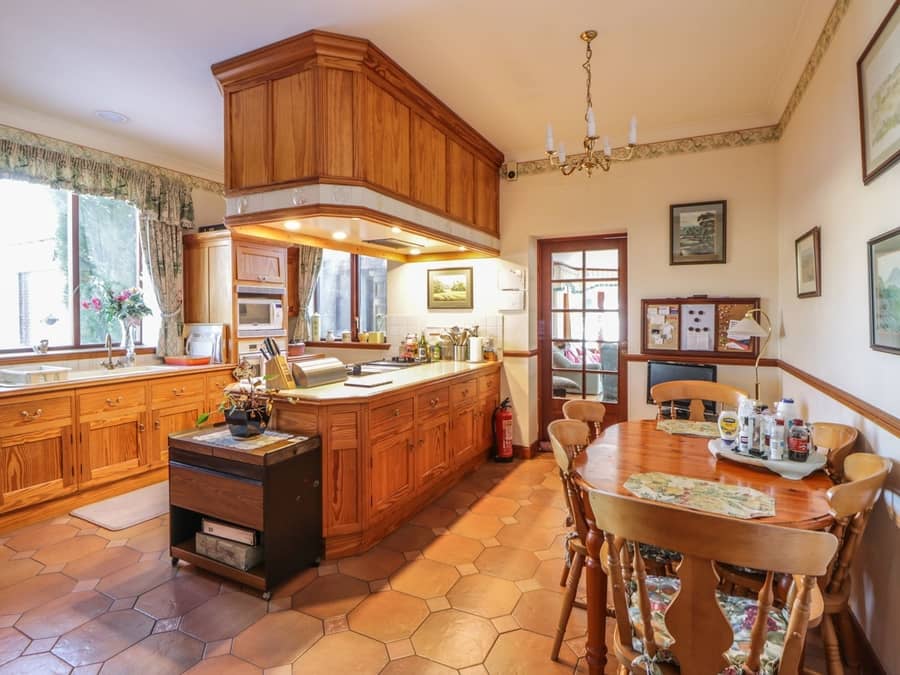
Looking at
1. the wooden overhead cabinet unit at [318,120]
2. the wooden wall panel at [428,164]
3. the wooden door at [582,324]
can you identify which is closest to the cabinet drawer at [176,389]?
the wooden overhead cabinet unit at [318,120]

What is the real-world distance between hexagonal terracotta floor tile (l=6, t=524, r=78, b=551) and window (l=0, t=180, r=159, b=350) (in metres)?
1.44

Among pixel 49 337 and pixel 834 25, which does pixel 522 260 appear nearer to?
pixel 834 25

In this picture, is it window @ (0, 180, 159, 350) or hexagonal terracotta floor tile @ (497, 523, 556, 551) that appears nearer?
hexagonal terracotta floor tile @ (497, 523, 556, 551)

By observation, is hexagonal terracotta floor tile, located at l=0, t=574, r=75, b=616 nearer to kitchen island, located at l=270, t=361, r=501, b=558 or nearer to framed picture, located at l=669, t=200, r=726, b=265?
kitchen island, located at l=270, t=361, r=501, b=558

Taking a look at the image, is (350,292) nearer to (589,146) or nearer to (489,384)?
(489,384)

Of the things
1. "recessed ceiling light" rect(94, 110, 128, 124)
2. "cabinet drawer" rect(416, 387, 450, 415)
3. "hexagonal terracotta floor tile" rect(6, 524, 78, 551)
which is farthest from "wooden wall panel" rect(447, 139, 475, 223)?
"hexagonal terracotta floor tile" rect(6, 524, 78, 551)

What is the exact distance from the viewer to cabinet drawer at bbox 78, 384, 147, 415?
3.28m

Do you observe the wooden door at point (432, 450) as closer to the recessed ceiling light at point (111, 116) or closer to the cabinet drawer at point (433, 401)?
the cabinet drawer at point (433, 401)

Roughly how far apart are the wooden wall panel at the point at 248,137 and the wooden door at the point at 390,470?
171 cm

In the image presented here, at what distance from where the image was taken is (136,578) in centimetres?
237

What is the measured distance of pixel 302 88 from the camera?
2.61 meters

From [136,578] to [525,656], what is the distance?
195 cm

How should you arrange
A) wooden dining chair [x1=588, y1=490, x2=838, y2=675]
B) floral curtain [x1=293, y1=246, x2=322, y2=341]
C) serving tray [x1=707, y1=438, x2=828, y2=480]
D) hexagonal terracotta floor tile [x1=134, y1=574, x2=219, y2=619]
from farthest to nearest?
floral curtain [x1=293, y1=246, x2=322, y2=341] → hexagonal terracotta floor tile [x1=134, y1=574, x2=219, y2=619] → serving tray [x1=707, y1=438, x2=828, y2=480] → wooden dining chair [x1=588, y1=490, x2=838, y2=675]

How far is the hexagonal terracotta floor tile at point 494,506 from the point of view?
3180mm
